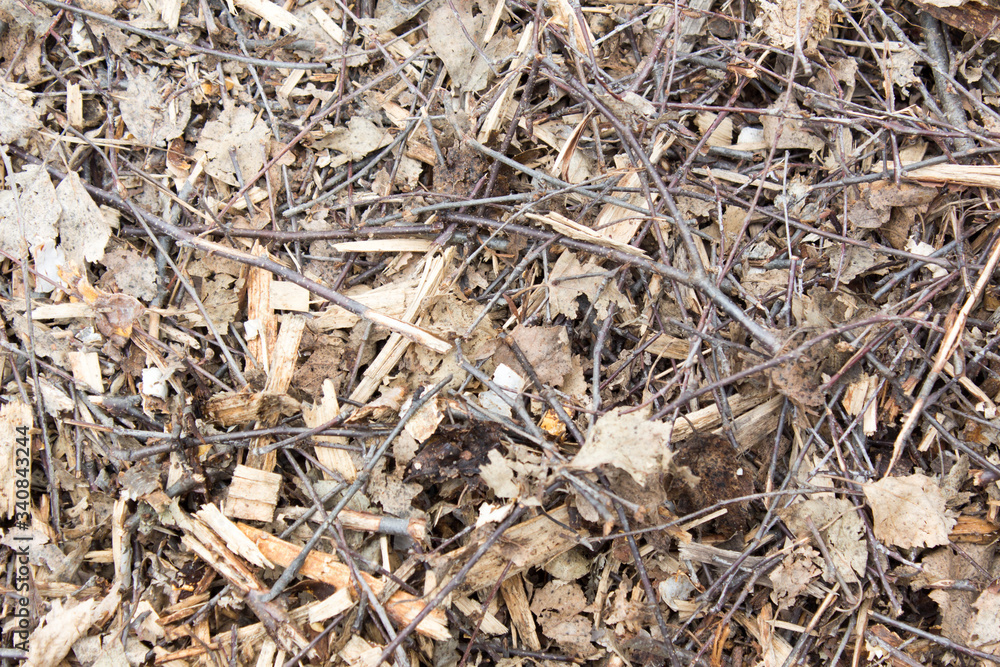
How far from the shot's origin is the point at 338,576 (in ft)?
7.32

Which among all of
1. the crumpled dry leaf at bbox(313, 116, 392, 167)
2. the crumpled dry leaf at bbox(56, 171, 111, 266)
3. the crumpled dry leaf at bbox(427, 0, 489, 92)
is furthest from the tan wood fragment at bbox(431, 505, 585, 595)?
the crumpled dry leaf at bbox(56, 171, 111, 266)

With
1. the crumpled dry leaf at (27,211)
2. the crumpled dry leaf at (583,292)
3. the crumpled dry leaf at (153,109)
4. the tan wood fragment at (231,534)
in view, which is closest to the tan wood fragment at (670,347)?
the crumpled dry leaf at (583,292)

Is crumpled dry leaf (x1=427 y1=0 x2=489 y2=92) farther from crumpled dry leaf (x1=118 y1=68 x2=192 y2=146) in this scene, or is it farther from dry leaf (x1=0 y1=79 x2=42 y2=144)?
dry leaf (x1=0 y1=79 x2=42 y2=144)

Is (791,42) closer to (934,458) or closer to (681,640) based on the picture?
(934,458)

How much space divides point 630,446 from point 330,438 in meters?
1.24

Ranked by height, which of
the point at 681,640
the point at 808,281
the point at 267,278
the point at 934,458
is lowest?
Result: the point at 681,640

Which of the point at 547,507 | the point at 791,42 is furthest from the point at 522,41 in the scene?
the point at 547,507

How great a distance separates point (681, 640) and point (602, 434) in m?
0.97

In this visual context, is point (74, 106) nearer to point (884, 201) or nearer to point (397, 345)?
point (397, 345)

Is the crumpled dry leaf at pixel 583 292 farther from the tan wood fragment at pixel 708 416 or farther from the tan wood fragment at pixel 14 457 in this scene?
the tan wood fragment at pixel 14 457

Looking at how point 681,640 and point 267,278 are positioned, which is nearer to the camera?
point 681,640

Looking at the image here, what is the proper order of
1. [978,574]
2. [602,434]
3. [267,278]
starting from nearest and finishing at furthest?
[602,434], [978,574], [267,278]

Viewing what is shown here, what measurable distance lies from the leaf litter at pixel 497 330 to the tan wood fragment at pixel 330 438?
31 millimetres

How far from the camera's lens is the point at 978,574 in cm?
214
